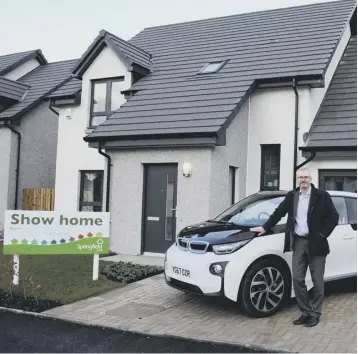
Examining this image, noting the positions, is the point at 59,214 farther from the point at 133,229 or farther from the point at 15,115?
the point at 15,115

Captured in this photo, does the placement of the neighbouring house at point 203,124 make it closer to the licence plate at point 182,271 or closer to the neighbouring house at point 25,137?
the neighbouring house at point 25,137

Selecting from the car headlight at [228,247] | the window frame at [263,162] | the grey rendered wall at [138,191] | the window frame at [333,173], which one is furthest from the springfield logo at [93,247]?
Result: the window frame at [333,173]

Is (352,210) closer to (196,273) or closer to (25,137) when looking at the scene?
(196,273)

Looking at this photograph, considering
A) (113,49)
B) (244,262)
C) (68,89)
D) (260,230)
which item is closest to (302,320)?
(244,262)

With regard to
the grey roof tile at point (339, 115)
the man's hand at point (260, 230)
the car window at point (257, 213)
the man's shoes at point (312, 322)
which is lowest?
the man's shoes at point (312, 322)

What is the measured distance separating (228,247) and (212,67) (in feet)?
27.8

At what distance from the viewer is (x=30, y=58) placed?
21.6m

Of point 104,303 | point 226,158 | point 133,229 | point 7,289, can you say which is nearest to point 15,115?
point 133,229

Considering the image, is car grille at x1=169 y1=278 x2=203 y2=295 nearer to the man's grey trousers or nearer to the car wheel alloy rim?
the car wheel alloy rim

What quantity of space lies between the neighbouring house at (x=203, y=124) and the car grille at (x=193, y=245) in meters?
3.64

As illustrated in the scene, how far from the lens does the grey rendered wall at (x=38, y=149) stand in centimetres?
1741

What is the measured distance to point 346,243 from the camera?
7105mm

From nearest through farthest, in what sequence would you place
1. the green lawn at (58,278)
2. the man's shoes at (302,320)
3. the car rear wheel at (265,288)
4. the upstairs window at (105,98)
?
the man's shoes at (302,320)
the car rear wheel at (265,288)
the green lawn at (58,278)
the upstairs window at (105,98)

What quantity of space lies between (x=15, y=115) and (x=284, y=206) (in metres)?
13.2
